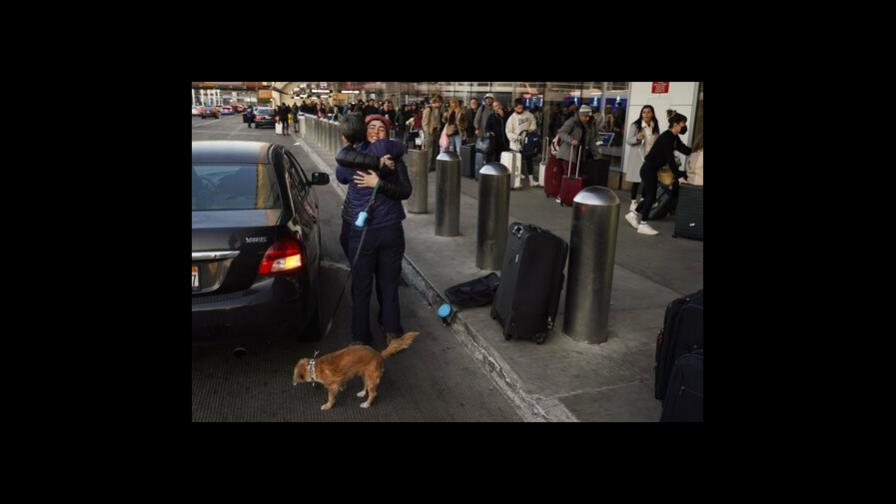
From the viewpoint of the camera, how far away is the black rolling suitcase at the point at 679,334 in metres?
3.27

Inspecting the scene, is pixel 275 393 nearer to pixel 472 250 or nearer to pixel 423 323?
pixel 423 323

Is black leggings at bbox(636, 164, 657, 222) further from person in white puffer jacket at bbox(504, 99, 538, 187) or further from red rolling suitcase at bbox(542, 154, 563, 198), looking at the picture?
person in white puffer jacket at bbox(504, 99, 538, 187)

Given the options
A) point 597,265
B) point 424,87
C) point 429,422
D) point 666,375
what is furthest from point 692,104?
point 424,87

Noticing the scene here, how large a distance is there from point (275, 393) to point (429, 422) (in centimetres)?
108

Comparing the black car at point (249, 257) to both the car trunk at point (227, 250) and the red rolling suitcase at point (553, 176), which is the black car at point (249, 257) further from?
the red rolling suitcase at point (553, 176)

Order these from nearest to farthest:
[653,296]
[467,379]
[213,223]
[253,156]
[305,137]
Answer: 1. [213,223]
2. [467,379]
3. [253,156]
4. [653,296]
5. [305,137]

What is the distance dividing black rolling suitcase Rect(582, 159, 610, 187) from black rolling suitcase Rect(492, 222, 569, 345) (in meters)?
6.40

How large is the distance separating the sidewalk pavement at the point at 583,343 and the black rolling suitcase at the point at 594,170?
8.41 feet

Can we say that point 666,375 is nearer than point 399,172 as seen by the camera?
Yes

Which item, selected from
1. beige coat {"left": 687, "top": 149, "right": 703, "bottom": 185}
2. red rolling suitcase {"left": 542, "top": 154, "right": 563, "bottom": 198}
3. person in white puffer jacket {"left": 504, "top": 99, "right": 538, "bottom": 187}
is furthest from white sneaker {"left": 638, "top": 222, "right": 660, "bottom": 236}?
person in white puffer jacket {"left": 504, "top": 99, "right": 538, "bottom": 187}

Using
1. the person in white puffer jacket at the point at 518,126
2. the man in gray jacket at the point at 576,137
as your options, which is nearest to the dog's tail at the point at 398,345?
the man in gray jacket at the point at 576,137

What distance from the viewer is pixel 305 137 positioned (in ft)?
101

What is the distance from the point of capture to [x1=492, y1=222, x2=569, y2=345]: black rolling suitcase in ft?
14.1

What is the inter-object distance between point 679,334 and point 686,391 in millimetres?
599
